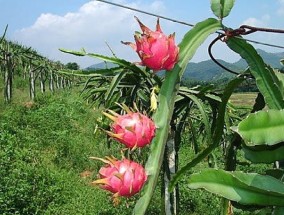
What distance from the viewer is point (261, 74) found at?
72cm

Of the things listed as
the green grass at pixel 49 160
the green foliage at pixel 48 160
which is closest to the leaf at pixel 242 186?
the green foliage at pixel 48 160

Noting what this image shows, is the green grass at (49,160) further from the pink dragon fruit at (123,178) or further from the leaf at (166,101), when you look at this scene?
the pink dragon fruit at (123,178)

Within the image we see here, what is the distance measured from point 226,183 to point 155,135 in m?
0.14

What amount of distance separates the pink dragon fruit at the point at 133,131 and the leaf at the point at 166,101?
5cm

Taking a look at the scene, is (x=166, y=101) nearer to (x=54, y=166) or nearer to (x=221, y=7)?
(x=221, y=7)

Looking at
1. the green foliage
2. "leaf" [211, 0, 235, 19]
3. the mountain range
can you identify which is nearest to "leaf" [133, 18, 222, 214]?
"leaf" [211, 0, 235, 19]

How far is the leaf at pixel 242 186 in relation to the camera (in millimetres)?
638

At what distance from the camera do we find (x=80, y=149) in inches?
246

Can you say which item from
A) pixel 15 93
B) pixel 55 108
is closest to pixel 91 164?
pixel 55 108

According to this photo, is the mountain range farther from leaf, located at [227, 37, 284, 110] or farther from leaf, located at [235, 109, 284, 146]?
leaf, located at [235, 109, 284, 146]

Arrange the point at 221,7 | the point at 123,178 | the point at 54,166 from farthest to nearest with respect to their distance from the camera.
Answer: the point at 54,166, the point at 221,7, the point at 123,178

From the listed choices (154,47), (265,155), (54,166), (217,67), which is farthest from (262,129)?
(217,67)

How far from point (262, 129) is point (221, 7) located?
222mm

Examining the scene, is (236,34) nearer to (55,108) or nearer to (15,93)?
(55,108)
